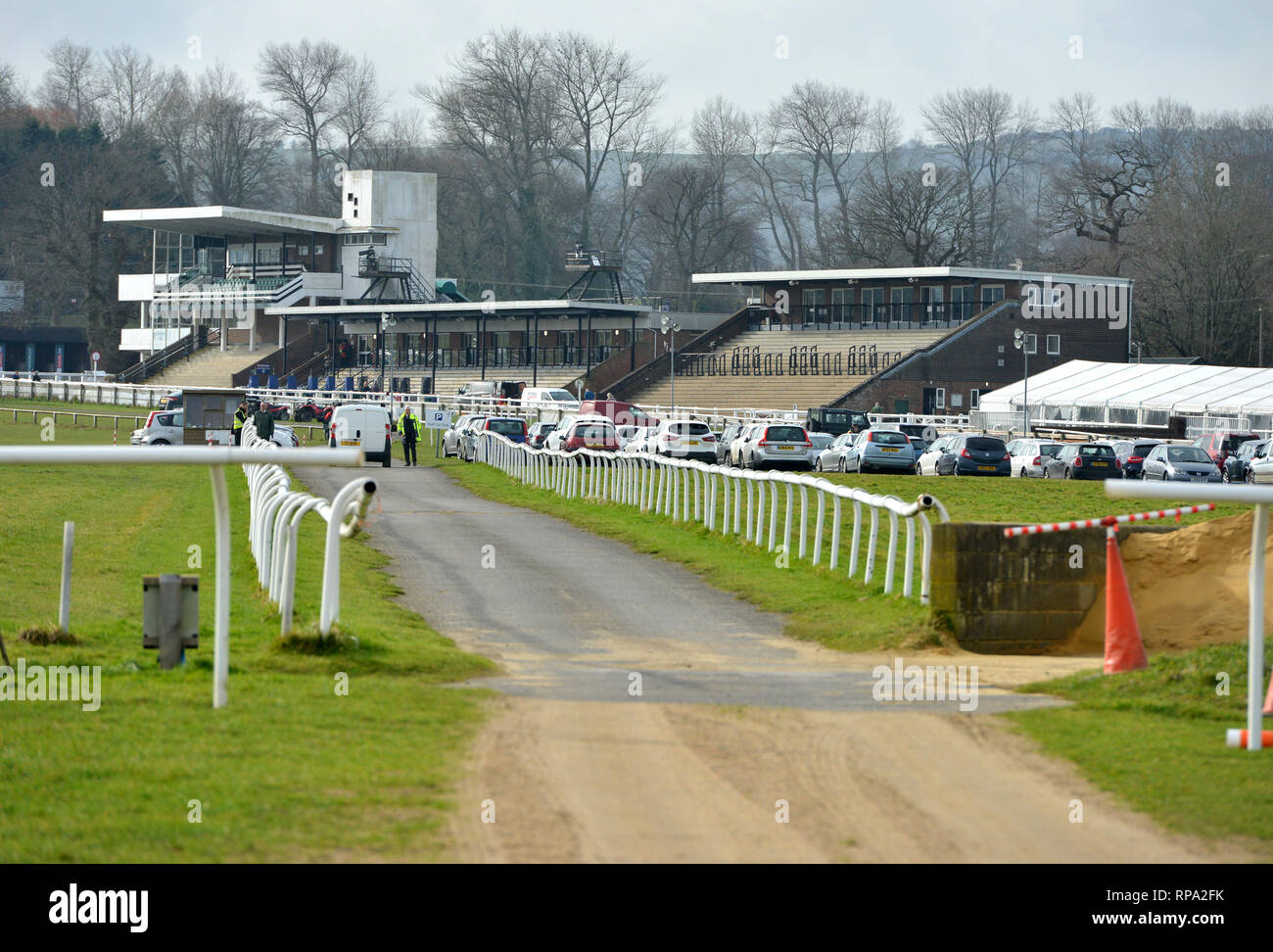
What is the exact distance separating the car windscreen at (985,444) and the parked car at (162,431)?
2338cm

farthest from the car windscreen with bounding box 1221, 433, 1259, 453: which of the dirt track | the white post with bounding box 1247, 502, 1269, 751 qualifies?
A: the white post with bounding box 1247, 502, 1269, 751

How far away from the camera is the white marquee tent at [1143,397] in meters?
53.6

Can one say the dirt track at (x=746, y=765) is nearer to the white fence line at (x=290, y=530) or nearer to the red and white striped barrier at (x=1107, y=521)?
the red and white striped barrier at (x=1107, y=521)

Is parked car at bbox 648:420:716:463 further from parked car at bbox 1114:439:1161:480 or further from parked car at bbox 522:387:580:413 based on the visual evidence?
parked car at bbox 522:387:580:413

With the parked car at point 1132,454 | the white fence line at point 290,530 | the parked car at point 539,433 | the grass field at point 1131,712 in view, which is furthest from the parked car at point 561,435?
the white fence line at point 290,530

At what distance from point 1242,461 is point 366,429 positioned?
24.0 metres

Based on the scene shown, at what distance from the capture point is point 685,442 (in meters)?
43.3

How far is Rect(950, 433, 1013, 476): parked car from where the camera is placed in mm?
40656

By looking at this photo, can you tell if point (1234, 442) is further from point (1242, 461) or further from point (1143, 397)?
point (1143, 397)

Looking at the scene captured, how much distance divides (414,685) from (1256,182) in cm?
9384
